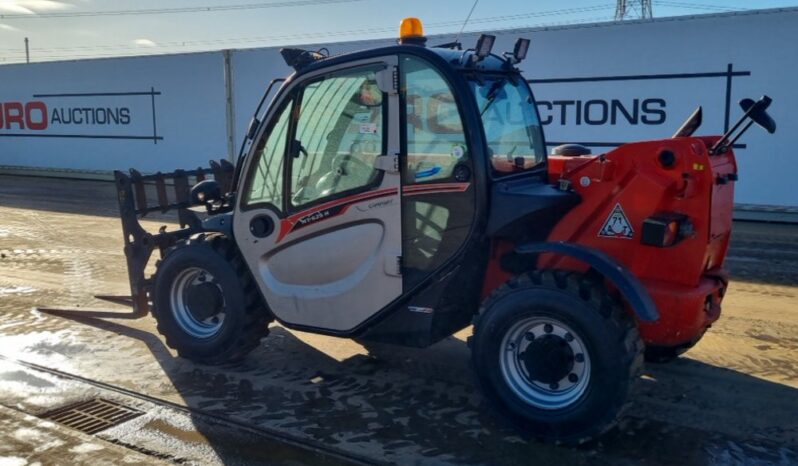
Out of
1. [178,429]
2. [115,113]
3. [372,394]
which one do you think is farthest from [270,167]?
[115,113]

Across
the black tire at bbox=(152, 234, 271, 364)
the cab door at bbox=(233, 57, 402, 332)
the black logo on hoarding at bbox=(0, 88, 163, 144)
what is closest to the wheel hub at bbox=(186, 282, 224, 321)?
the black tire at bbox=(152, 234, 271, 364)

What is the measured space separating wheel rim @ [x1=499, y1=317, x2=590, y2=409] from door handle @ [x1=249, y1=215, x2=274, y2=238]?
172cm

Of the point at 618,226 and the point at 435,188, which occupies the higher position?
the point at 435,188

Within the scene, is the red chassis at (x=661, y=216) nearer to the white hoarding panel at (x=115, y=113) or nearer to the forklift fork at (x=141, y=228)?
the forklift fork at (x=141, y=228)

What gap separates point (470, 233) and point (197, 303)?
209cm

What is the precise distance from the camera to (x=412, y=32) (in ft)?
14.7

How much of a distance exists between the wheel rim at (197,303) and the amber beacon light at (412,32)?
2039 millimetres

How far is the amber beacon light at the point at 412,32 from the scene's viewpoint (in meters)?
4.47

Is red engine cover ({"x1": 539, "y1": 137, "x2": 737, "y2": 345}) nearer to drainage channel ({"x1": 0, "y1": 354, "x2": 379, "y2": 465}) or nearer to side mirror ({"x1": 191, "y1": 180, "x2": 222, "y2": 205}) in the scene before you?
drainage channel ({"x1": 0, "y1": 354, "x2": 379, "y2": 465})

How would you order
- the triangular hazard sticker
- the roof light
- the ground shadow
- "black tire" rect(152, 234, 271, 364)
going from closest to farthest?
the ground shadow, the triangular hazard sticker, the roof light, "black tire" rect(152, 234, 271, 364)

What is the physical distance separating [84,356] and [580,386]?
11.7 ft

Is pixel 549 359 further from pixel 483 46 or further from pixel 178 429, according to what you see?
pixel 178 429

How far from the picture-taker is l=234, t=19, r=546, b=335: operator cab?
416 centimetres

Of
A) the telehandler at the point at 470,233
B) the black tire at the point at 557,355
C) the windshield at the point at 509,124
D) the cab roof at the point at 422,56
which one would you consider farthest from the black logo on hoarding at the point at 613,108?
the black tire at the point at 557,355
